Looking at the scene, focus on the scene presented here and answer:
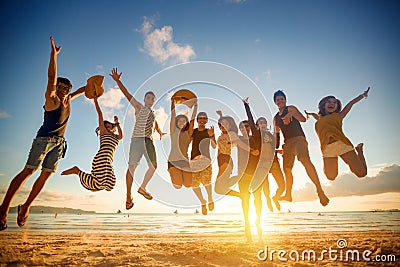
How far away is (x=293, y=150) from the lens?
793 cm

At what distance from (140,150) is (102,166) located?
1102 millimetres

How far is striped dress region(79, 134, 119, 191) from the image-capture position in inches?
283

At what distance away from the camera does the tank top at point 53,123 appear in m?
6.70

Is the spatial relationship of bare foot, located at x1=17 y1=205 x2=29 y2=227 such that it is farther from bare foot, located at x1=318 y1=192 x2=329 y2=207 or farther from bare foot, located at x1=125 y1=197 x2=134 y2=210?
bare foot, located at x1=318 y1=192 x2=329 y2=207

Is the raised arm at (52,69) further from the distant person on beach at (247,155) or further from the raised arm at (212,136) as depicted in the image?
the distant person on beach at (247,155)

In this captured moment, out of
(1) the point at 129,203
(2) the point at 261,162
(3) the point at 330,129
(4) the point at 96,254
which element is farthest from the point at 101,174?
(3) the point at 330,129

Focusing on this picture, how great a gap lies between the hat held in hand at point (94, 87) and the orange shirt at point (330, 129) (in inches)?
248

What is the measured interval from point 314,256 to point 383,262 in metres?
2.29

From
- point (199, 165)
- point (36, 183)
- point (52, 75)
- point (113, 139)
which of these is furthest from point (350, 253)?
point (52, 75)

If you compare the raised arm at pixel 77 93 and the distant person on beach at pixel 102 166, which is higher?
the raised arm at pixel 77 93

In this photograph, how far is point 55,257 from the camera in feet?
31.7

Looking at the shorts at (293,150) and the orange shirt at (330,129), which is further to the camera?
the shorts at (293,150)

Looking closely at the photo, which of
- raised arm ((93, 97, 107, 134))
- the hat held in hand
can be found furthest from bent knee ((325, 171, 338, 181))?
the hat held in hand

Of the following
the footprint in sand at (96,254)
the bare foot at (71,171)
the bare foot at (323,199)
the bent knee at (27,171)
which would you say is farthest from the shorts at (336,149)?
the footprint in sand at (96,254)
